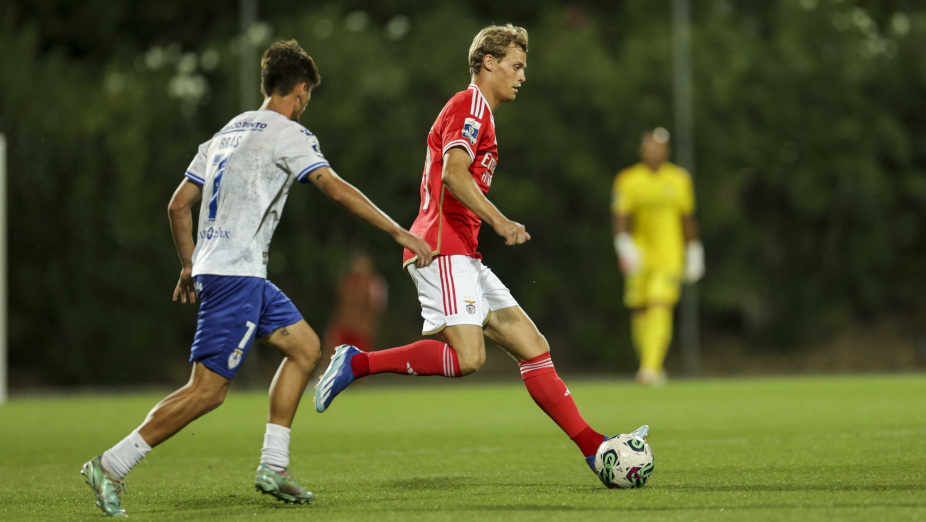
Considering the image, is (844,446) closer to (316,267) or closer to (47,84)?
(316,267)

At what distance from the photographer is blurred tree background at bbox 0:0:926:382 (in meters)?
17.5

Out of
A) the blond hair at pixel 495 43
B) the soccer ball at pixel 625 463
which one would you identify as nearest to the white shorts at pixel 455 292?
the soccer ball at pixel 625 463

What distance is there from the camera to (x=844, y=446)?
7117 mm

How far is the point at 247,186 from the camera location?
5.37 metres

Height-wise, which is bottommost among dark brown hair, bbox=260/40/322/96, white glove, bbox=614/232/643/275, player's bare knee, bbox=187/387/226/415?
player's bare knee, bbox=187/387/226/415

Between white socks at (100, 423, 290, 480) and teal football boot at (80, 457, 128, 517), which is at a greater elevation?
white socks at (100, 423, 290, 480)

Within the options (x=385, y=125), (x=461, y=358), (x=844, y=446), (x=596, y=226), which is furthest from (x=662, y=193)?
(x=461, y=358)

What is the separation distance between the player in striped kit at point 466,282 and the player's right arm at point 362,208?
0.64 meters

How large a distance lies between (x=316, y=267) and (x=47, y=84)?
14.7ft

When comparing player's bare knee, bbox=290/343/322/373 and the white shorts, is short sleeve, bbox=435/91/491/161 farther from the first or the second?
player's bare knee, bbox=290/343/322/373

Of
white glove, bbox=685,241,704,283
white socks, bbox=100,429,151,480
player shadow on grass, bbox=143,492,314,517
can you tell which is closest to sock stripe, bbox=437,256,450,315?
player shadow on grass, bbox=143,492,314,517

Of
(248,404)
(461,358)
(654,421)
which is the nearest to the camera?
(461,358)

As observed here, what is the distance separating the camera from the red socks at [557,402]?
5.94 m

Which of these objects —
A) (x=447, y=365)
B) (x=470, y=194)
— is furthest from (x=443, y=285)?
(x=470, y=194)
